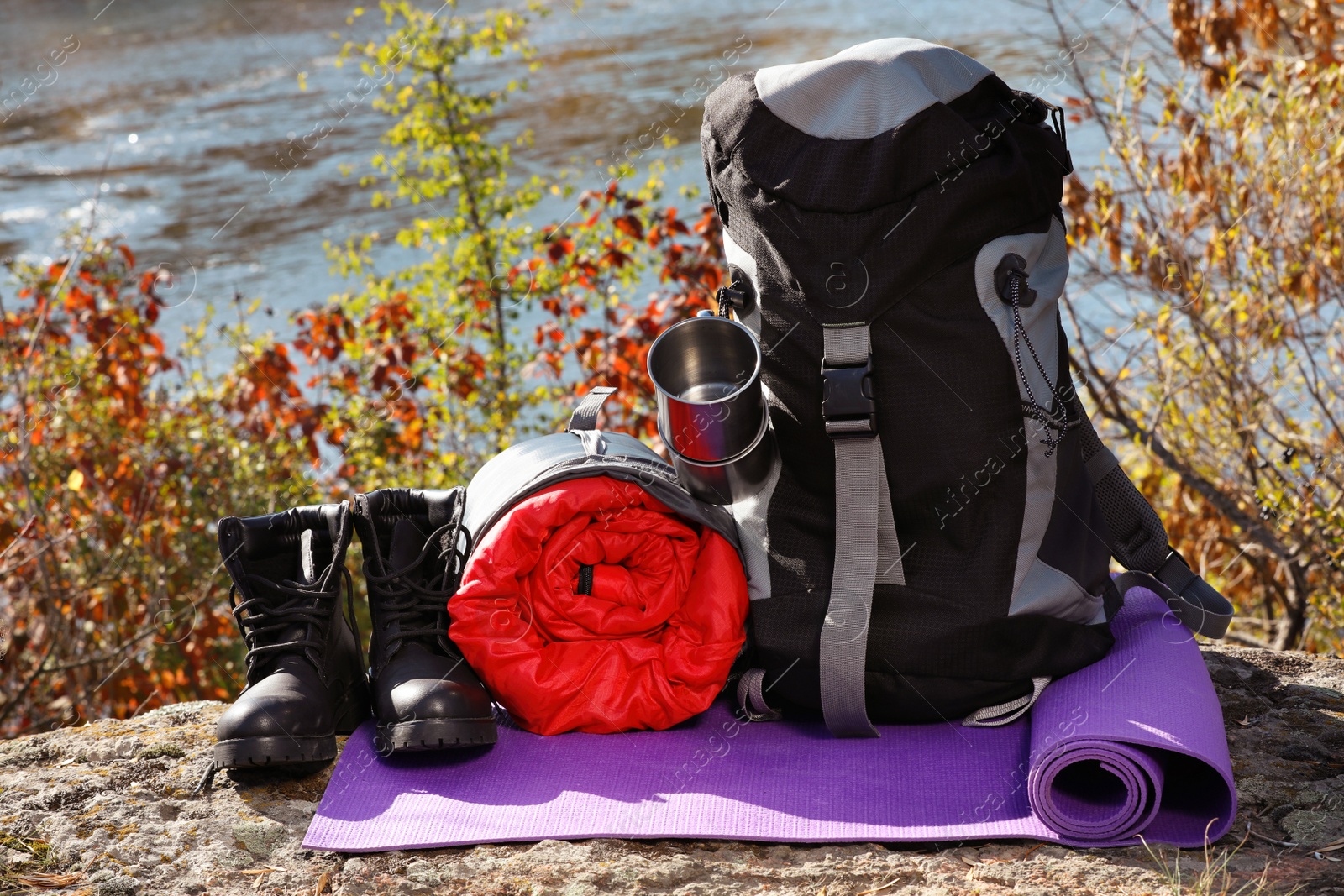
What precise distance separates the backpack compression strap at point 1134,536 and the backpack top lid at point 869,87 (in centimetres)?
75

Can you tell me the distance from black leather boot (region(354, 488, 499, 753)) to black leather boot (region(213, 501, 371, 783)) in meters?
0.07

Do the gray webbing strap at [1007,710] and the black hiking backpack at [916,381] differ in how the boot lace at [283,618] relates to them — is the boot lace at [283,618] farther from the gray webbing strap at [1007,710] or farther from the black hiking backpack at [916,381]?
the gray webbing strap at [1007,710]

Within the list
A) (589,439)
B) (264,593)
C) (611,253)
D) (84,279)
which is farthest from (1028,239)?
(84,279)

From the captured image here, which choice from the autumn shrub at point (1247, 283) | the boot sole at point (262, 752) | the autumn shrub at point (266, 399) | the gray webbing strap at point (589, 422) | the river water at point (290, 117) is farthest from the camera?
the river water at point (290, 117)

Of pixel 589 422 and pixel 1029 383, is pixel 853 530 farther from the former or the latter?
pixel 589 422

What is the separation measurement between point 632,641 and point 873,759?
514 mm

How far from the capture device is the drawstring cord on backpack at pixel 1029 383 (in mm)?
2000

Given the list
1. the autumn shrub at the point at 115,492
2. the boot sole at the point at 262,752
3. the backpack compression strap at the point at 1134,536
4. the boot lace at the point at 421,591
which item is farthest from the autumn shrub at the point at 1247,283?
the autumn shrub at the point at 115,492

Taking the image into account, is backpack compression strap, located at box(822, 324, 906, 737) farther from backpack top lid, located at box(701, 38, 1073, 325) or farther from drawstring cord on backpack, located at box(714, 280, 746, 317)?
drawstring cord on backpack, located at box(714, 280, 746, 317)

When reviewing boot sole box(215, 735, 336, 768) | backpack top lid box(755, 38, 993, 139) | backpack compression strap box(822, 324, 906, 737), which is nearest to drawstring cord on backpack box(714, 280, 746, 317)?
backpack compression strap box(822, 324, 906, 737)

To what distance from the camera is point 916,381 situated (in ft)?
6.60

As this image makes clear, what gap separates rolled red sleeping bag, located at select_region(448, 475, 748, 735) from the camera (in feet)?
7.05

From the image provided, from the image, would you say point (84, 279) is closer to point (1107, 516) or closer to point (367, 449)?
point (367, 449)

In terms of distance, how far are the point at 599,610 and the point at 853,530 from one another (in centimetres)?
53
